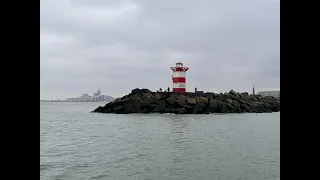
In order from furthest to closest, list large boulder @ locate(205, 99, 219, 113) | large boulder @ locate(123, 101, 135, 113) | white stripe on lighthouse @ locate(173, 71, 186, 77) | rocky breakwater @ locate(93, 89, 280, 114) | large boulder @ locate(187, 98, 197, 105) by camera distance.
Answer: large boulder @ locate(205, 99, 219, 113)
white stripe on lighthouse @ locate(173, 71, 186, 77)
large boulder @ locate(123, 101, 135, 113)
large boulder @ locate(187, 98, 197, 105)
rocky breakwater @ locate(93, 89, 280, 114)

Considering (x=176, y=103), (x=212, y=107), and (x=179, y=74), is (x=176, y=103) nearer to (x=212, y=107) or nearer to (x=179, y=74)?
(x=179, y=74)

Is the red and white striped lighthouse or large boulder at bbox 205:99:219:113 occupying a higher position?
the red and white striped lighthouse

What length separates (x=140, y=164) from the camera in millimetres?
12305

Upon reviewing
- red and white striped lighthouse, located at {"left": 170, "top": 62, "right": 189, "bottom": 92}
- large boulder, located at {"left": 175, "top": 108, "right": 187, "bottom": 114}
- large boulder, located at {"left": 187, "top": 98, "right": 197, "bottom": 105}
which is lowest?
large boulder, located at {"left": 175, "top": 108, "right": 187, "bottom": 114}

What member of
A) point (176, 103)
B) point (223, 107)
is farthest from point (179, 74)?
point (223, 107)

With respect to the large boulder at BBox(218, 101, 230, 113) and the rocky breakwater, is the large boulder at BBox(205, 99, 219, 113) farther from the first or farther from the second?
the large boulder at BBox(218, 101, 230, 113)

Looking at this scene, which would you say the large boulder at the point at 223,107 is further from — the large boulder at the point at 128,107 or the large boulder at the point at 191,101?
the large boulder at the point at 128,107

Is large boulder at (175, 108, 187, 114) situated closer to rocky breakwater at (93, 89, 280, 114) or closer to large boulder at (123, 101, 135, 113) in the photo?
rocky breakwater at (93, 89, 280, 114)

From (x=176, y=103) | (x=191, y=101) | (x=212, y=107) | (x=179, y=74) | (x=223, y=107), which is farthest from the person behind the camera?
(x=223, y=107)

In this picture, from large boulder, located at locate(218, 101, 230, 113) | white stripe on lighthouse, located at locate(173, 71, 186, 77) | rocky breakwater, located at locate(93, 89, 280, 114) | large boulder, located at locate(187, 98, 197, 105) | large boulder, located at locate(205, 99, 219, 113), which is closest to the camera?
rocky breakwater, located at locate(93, 89, 280, 114)

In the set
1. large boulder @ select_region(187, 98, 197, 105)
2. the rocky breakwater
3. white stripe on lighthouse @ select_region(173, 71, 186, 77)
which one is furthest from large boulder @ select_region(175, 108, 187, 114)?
white stripe on lighthouse @ select_region(173, 71, 186, 77)

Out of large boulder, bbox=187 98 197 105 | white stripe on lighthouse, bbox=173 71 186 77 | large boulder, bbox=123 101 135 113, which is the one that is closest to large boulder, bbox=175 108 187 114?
large boulder, bbox=187 98 197 105

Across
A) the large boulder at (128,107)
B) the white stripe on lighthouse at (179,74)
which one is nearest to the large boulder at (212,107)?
the white stripe on lighthouse at (179,74)

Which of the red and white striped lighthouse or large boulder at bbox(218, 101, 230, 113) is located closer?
the red and white striped lighthouse
